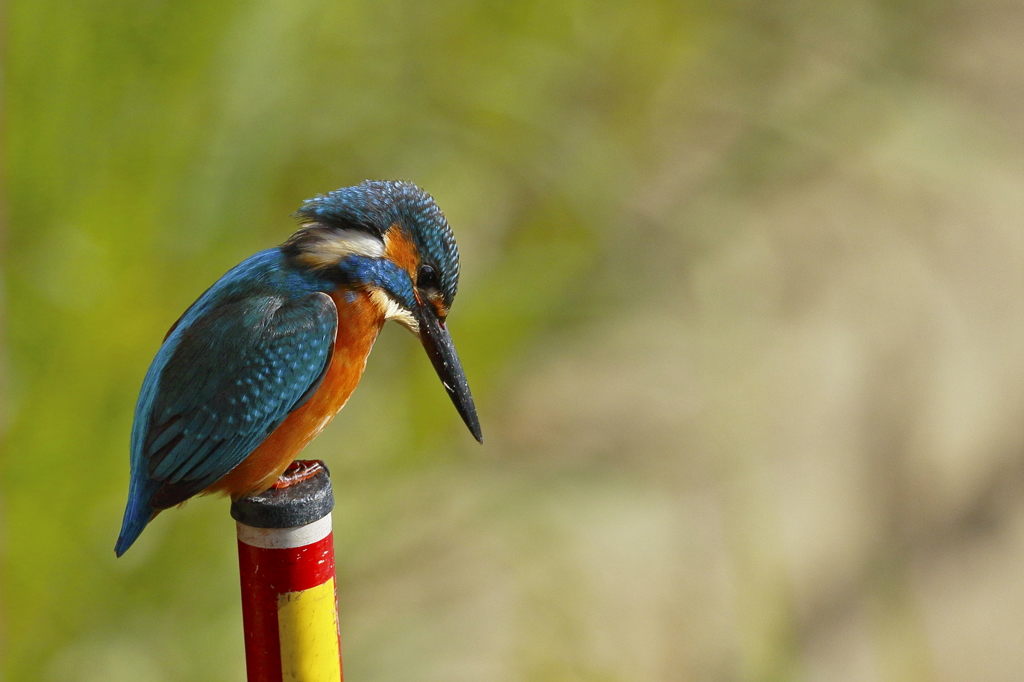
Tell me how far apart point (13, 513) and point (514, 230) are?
3.31 ft

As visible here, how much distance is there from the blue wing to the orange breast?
0.7 inches

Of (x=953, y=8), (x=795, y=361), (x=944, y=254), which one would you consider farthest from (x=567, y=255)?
(x=953, y=8)

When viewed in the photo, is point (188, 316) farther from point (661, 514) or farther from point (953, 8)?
point (953, 8)

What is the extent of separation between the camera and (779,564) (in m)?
1.86

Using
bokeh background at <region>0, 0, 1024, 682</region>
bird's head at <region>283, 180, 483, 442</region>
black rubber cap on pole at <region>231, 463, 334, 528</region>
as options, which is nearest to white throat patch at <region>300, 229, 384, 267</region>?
bird's head at <region>283, 180, 483, 442</region>

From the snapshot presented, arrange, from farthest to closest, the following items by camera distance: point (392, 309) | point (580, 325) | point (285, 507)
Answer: point (580, 325) < point (392, 309) < point (285, 507)

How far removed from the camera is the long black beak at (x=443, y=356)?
2.97 ft

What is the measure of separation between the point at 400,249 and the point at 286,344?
0.13 metres

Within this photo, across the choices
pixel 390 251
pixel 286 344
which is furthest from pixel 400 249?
pixel 286 344

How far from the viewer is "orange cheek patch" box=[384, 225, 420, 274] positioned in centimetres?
88

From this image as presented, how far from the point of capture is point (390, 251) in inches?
34.5

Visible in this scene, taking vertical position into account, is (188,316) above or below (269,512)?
above

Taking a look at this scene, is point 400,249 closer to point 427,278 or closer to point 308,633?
point 427,278

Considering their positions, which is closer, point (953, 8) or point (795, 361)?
point (795, 361)
